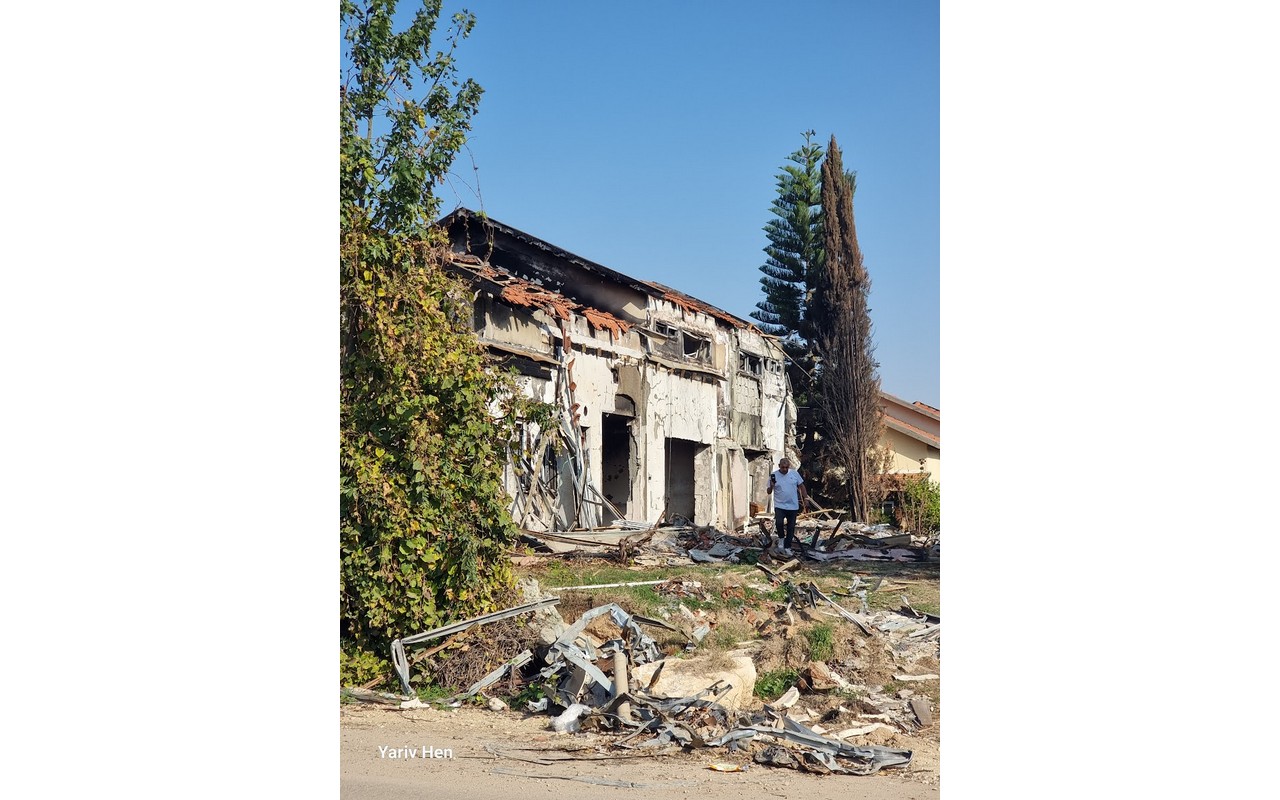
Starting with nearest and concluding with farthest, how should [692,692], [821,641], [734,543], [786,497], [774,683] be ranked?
Result: [692,692] < [774,683] < [821,641] < [786,497] < [734,543]

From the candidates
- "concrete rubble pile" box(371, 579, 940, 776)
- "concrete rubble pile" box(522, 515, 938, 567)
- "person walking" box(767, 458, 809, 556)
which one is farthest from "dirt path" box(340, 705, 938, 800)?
"person walking" box(767, 458, 809, 556)

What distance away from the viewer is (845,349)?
19.1 feet

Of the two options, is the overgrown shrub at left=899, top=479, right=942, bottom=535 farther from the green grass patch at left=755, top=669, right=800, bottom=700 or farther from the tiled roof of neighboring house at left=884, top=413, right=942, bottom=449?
the green grass patch at left=755, top=669, right=800, bottom=700

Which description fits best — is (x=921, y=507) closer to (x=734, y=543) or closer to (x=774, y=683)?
(x=734, y=543)

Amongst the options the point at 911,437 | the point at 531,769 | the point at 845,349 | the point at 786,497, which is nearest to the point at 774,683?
the point at 786,497

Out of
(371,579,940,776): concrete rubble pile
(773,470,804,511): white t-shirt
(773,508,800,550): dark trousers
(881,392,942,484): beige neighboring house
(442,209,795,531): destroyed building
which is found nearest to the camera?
(371,579,940,776): concrete rubble pile

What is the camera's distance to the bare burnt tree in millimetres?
5504

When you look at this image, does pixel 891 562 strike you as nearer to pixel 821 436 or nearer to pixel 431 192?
pixel 821 436

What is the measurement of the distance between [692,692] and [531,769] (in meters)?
0.94

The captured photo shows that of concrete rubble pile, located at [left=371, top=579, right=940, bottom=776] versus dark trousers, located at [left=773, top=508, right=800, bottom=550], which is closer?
concrete rubble pile, located at [left=371, top=579, right=940, bottom=776]

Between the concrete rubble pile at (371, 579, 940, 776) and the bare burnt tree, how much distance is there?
777 mm

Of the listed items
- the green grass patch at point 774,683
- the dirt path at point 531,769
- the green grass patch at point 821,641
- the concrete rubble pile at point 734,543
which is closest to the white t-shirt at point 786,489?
the concrete rubble pile at point 734,543
